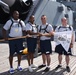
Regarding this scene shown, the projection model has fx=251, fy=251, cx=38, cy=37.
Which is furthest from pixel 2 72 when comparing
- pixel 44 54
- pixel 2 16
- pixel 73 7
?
pixel 73 7

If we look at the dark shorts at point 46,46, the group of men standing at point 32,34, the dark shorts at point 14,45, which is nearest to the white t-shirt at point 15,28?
the group of men standing at point 32,34

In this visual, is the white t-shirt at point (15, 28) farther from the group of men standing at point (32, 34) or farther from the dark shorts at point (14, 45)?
the dark shorts at point (14, 45)

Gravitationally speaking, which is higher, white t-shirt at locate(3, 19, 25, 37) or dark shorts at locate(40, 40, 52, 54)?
white t-shirt at locate(3, 19, 25, 37)

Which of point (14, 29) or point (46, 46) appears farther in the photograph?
point (46, 46)

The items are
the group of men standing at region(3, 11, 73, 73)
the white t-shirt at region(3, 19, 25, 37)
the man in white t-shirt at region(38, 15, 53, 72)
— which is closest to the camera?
the white t-shirt at region(3, 19, 25, 37)

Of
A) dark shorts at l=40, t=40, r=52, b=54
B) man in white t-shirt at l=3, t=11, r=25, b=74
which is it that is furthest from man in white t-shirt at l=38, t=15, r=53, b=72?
man in white t-shirt at l=3, t=11, r=25, b=74

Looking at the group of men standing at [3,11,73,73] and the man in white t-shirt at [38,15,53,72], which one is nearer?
the group of men standing at [3,11,73,73]

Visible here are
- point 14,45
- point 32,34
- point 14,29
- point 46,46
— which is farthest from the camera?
point 46,46

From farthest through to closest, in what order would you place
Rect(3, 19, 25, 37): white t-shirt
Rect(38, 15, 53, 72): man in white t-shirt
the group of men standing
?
1. Rect(38, 15, 53, 72): man in white t-shirt
2. the group of men standing
3. Rect(3, 19, 25, 37): white t-shirt

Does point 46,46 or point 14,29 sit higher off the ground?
point 14,29

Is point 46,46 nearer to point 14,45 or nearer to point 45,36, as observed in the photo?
point 45,36

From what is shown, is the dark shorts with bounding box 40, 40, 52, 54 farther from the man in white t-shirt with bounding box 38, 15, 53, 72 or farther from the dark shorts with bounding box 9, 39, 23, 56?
the dark shorts with bounding box 9, 39, 23, 56

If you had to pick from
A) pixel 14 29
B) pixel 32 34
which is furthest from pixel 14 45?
pixel 32 34

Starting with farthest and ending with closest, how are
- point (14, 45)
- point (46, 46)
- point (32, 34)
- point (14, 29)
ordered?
1. point (46, 46)
2. point (32, 34)
3. point (14, 45)
4. point (14, 29)
